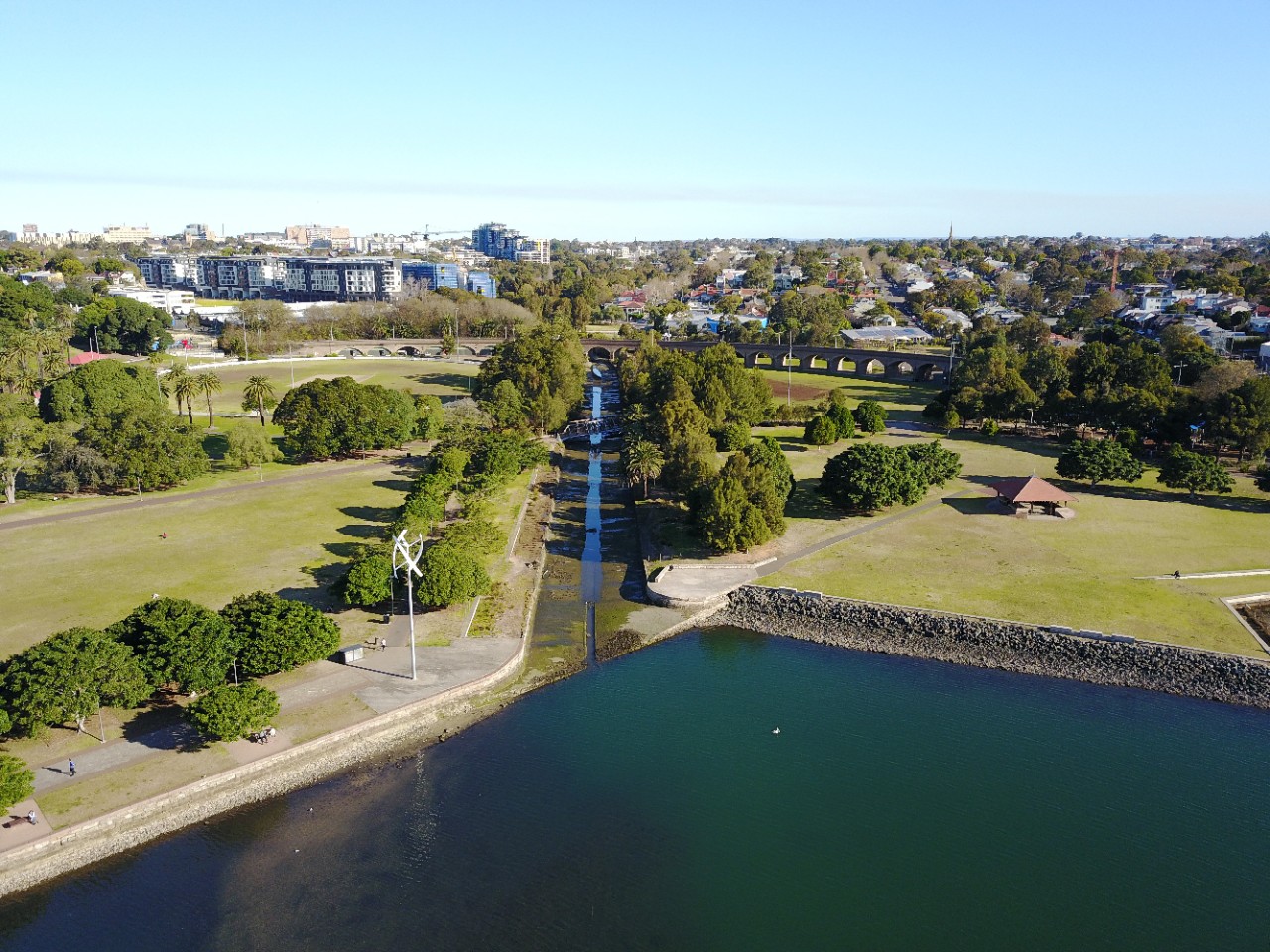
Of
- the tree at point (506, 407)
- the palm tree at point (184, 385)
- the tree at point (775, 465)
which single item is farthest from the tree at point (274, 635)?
the palm tree at point (184, 385)

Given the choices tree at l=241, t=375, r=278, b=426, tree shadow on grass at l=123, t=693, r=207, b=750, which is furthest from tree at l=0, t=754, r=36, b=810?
tree at l=241, t=375, r=278, b=426

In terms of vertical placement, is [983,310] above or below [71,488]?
above

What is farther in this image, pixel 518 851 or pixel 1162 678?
pixel 1162 678

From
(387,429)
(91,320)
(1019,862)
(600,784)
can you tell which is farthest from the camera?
(91,320)

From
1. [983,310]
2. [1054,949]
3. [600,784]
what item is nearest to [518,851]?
[600,784]

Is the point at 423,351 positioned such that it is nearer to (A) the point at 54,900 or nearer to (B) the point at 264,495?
(B) the point at 264,495

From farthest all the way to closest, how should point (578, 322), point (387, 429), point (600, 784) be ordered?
point (578, 322), point (387, 429), point (600, 784)
